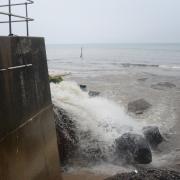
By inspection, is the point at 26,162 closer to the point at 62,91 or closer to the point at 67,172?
the point at 67,172

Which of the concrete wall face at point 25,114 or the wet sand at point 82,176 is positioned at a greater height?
the concrete wall face at point 25,114

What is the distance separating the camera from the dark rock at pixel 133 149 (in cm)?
925

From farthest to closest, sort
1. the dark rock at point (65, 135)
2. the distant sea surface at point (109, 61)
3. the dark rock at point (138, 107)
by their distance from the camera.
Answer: the distant sea surface at point (109, 61)
the dark rock at point (138, 107)
the dark rock at point (65, 135)

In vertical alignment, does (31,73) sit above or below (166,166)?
above

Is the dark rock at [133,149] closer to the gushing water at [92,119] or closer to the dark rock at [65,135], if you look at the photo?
the gushing water at [92,119]

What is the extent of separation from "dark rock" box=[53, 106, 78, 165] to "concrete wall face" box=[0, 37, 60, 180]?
199 cm

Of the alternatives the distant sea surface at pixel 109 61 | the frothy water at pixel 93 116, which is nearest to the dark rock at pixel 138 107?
the frothy water at pixel 93 116

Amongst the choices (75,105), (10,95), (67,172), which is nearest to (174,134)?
(75,105)

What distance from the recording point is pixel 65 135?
9.12 metres

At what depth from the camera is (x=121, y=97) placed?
805 inches

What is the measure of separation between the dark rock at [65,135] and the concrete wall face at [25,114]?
6.52 feet

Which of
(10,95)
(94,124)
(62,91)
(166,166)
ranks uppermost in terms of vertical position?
(10,95)

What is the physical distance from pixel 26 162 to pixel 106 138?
5.72m

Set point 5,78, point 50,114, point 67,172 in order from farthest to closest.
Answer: point 67,172
point 50,114
point 5,78
